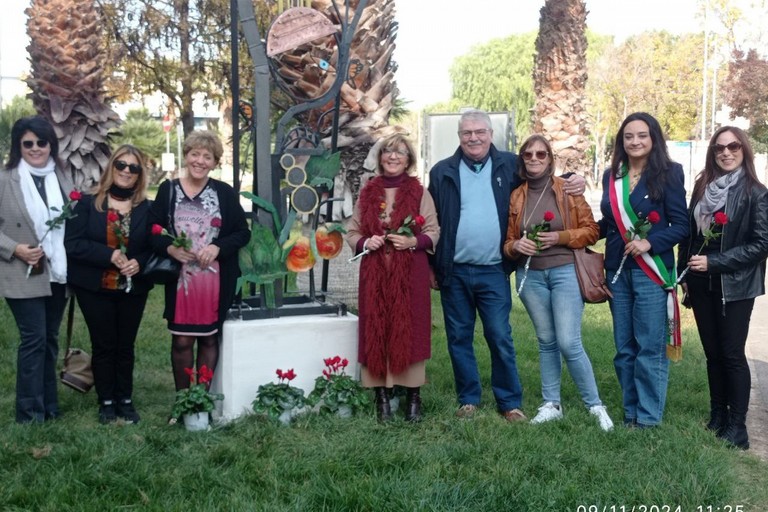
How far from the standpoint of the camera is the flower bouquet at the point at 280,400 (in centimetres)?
511

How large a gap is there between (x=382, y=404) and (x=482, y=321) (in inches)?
33.1

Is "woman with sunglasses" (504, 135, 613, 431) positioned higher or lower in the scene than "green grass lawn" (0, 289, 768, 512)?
higher

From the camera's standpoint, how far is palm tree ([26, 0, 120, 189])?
10.9 meters

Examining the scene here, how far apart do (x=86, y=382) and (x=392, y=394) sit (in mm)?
2048

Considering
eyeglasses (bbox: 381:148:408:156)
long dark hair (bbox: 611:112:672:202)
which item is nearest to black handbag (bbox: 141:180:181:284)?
eyeglasses (bbox: 381:148:408:156)

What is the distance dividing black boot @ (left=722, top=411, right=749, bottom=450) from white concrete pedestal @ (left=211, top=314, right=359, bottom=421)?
2392 mm

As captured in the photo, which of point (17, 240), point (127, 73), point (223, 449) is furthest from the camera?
point (127, 73)

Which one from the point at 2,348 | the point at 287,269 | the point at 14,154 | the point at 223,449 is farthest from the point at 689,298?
the point at 2,348

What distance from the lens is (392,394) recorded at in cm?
542

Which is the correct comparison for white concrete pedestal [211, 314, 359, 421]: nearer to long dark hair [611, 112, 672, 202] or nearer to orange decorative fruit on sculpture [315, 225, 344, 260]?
orange decorative fruit on sculpture [315, 225, 344, 260]

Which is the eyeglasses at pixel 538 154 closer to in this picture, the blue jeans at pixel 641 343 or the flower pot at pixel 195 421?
the blue jeans at pixel 641 343

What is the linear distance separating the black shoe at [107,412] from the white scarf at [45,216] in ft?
2.79

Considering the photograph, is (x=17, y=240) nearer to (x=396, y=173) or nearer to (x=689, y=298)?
(x=396, y=173)

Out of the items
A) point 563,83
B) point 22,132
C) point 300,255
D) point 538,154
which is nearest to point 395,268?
point 300,255
